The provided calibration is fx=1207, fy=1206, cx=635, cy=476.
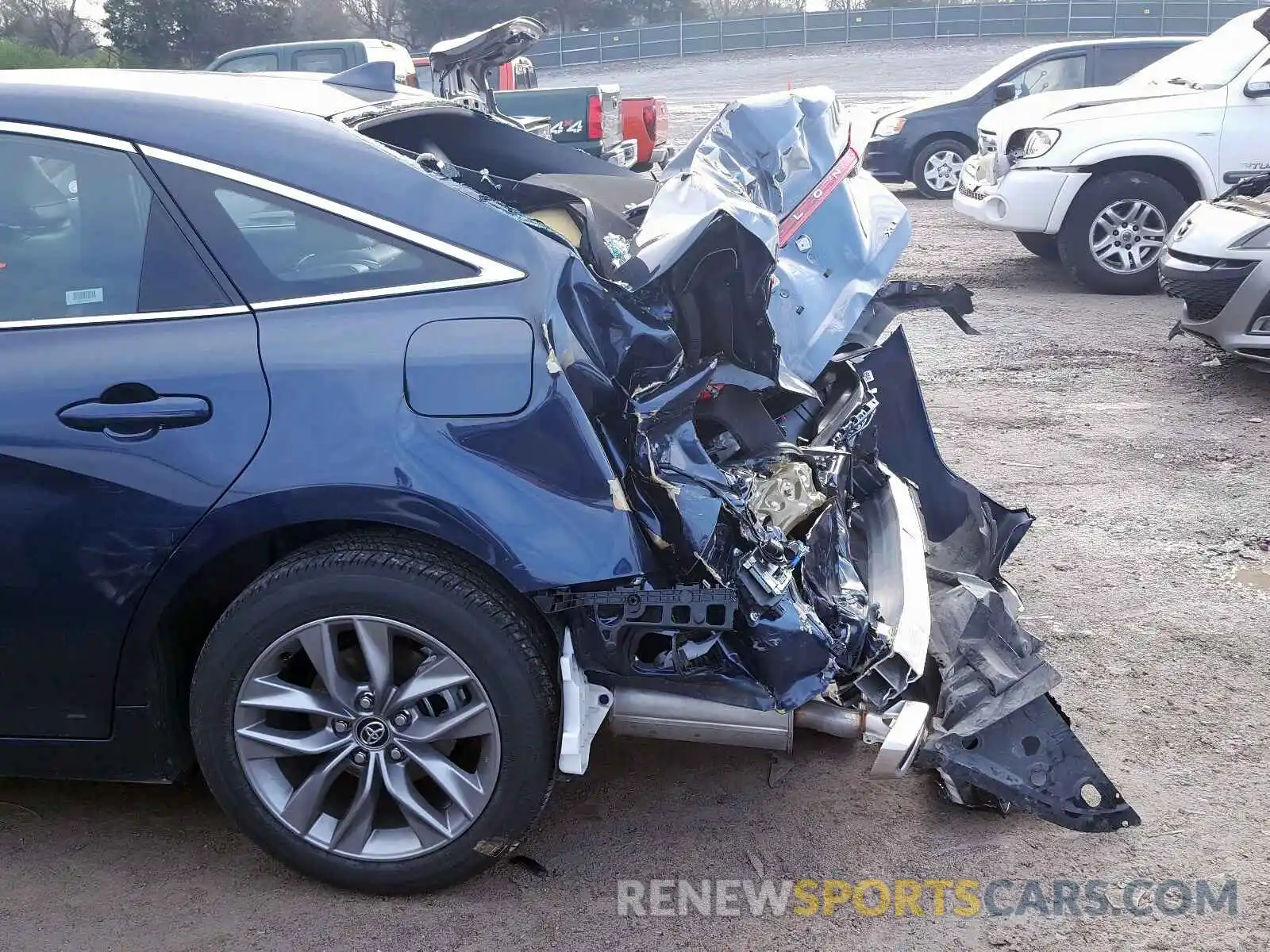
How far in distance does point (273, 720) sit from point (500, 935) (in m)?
0.72

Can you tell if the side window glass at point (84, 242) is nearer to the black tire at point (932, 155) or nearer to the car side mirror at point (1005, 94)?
the car side mirror at point (1005, 94)

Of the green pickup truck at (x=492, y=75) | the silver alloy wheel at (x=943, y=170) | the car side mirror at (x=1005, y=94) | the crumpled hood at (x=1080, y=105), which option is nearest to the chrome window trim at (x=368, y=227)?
the green pickup truck at (x=492, y=75)

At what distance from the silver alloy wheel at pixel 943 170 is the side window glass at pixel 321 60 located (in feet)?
23.4

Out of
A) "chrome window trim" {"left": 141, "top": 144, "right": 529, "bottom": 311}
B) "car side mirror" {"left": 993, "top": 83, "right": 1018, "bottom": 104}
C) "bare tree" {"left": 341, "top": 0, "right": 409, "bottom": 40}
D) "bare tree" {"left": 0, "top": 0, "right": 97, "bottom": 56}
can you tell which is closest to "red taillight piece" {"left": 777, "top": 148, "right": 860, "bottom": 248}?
"chrome window trim" {"left": 141, "top": 144, "right": 529, "bottom": 311}

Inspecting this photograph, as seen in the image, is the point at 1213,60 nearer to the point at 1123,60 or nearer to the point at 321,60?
the point at 1123,60

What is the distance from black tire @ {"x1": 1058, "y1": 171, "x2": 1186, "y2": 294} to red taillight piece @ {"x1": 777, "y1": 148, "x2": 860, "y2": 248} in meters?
5.83

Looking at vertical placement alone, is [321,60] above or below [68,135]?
above

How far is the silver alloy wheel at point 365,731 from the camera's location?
2.71 metres

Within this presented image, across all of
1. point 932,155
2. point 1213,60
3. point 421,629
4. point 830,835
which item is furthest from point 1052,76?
point 421,629

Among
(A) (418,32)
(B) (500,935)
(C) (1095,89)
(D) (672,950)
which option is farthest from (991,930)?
(A) (418,32)

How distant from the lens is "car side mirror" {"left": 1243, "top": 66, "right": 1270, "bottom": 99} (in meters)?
8.52

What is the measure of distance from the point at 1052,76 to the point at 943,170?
150 cm

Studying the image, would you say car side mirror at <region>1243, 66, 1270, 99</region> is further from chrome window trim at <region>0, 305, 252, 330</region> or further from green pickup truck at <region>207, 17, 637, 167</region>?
chrome window trim at <region>0, 305, 252, 330</region>

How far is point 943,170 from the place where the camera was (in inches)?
550
